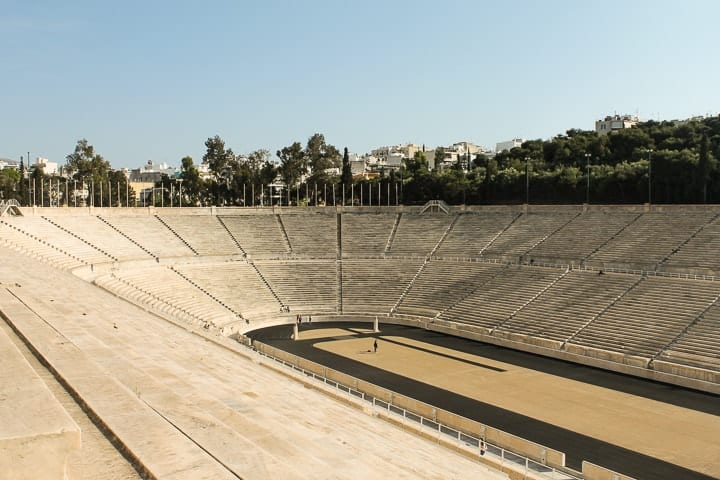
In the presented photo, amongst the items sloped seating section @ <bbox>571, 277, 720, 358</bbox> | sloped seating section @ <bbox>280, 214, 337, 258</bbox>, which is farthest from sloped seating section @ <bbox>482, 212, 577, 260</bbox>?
sloped seating section @ <bbox>280, 214, 337, 258</bbox>

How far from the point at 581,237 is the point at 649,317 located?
1230 cm

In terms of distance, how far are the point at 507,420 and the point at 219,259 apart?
28.8 metres

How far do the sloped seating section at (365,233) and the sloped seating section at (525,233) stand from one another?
887 cm

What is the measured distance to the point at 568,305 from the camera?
33.8m

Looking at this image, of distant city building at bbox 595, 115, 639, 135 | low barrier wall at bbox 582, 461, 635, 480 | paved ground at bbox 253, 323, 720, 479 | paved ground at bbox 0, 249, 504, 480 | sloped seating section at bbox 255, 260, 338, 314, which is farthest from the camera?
distant city building at bbox 595, 115, 639, 135

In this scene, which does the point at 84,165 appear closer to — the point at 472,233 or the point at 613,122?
the point at 472,233

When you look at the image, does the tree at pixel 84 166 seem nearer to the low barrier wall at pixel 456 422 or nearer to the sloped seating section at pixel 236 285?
the sloped seating section at pixel 236 285

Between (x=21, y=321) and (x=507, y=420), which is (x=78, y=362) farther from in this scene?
(x=507, y=420)

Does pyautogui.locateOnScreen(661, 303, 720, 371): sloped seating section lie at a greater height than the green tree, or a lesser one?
lesser

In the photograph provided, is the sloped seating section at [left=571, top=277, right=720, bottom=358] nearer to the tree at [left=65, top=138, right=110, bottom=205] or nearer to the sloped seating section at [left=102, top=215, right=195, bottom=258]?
the sloped seating section at [left=102, top=215, right=195, bottom=258]

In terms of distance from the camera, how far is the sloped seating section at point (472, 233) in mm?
45625

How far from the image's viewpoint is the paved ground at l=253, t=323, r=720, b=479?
707 inches

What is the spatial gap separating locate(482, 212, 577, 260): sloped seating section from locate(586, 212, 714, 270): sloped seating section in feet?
16.9

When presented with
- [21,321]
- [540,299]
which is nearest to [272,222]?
[540,299]
